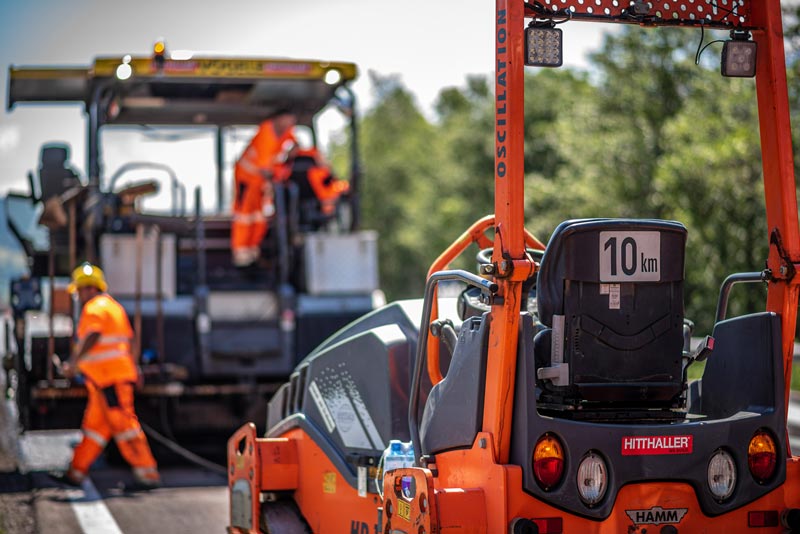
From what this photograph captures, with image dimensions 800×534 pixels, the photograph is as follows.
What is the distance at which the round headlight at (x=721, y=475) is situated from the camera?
14.9 ft

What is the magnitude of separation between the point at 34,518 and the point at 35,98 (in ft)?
15.4

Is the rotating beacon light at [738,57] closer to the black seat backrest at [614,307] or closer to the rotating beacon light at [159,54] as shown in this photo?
the black seat backrest at [614,307]

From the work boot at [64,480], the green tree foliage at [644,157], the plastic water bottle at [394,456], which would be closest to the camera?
the plastic water bottle at [394,456]

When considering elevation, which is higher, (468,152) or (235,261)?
(468,152)

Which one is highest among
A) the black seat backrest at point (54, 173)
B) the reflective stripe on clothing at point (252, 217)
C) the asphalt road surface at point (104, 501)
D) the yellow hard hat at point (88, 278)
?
the black seat backrest at point (54, 173)

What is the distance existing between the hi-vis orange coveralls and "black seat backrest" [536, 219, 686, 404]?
5.40 m

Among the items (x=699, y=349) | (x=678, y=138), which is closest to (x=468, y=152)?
(x=678, y=138)

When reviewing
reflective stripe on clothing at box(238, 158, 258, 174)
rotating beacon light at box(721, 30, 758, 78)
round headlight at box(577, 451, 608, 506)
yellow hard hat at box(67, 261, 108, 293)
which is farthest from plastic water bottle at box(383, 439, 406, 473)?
reflective stripe on clothing at box(238, 158, 258, 174)

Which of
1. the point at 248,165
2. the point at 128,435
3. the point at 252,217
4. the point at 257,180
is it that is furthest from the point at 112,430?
the point at 248,165

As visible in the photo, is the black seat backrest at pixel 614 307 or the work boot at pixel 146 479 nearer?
the black seat backrest at pixel 614 307

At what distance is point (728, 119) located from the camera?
21.0m

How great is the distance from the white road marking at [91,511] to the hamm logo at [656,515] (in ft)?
13.6

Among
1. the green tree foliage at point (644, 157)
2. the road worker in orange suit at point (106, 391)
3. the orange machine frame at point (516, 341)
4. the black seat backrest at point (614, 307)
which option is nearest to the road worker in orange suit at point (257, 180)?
the road worker in orange suit at point (106, 391)

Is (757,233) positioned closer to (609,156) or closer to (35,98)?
(609,156)
